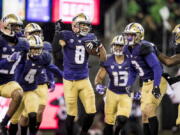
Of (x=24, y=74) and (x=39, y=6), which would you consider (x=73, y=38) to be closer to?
(x=24, y=74)

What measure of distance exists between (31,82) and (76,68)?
0.85m

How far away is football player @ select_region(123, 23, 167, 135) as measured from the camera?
1183 cm

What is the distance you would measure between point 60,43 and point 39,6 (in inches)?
136

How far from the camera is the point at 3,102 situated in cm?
1340

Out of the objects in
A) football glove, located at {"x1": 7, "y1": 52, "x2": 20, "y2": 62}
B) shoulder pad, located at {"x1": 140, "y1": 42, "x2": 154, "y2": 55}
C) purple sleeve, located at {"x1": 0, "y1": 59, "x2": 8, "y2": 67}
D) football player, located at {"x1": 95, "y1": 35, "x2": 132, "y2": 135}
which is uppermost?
shoulder pad, located at {"x1": 140, "y1": 42, "x2": 154, "y2": 55}

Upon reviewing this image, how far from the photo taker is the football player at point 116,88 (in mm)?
12555

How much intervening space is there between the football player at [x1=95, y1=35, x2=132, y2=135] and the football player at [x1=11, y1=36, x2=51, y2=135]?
1.00 meters

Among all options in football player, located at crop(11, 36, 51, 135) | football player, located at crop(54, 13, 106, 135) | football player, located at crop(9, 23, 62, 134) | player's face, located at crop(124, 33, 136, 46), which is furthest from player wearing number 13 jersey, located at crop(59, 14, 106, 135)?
football player, located at crop(9, 23, 62, 134)

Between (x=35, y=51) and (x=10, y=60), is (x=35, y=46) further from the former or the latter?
(x=10, y=60)

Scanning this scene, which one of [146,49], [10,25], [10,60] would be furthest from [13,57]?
[146,49]

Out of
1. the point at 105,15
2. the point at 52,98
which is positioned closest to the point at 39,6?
the point at 52,98

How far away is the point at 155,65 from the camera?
467 inches

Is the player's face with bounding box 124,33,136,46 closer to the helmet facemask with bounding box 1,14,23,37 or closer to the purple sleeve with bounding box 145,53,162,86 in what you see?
the purple sleeve with bounding box 145,53,162,86

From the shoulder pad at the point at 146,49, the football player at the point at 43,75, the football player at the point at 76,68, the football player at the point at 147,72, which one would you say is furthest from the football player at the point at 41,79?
the shoulder pad at the point at 146,49
